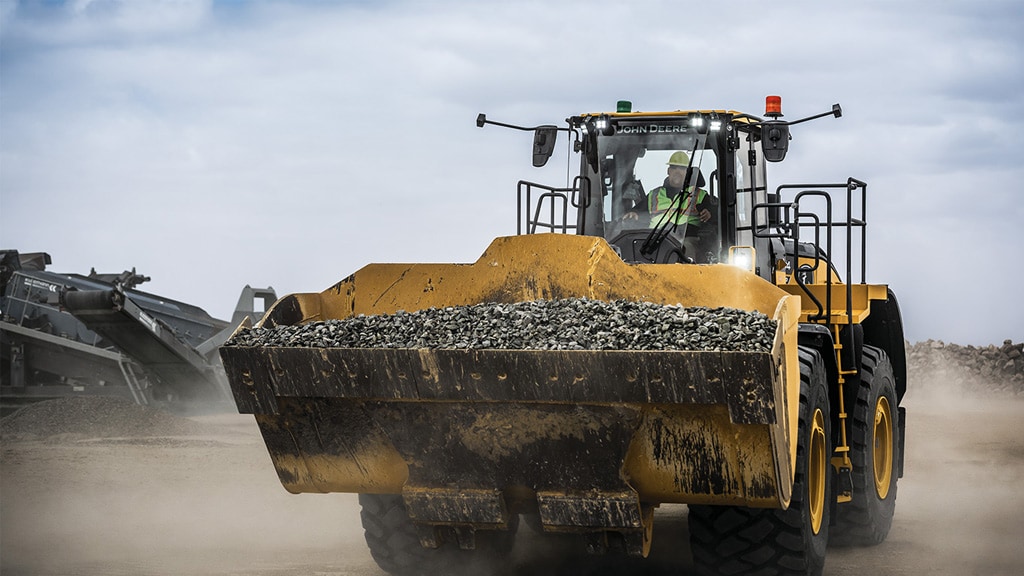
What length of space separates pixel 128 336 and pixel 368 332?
9311mm

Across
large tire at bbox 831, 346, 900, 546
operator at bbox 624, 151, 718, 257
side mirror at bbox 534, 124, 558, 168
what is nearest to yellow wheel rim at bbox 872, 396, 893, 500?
large tire at bbox 831, 346, 900, 546

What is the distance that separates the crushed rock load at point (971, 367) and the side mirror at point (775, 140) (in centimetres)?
1536

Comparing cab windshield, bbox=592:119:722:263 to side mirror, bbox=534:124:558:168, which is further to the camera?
side mirror, bbox=534:124:558:168

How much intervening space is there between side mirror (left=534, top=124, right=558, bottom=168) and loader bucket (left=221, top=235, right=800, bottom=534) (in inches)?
79.5

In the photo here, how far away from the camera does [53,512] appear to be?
9469 millimetres

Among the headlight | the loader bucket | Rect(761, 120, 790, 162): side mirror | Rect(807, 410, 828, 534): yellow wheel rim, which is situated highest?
Rect(761, 120, 790, 162): side mirror

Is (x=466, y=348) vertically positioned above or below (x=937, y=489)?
above

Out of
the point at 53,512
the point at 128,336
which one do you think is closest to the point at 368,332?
the point at 53,512

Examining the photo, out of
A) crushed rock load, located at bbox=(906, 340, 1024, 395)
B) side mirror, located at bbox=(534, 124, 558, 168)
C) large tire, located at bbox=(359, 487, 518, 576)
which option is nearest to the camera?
large tire, located at bbox=(359, 487, 518, 576)

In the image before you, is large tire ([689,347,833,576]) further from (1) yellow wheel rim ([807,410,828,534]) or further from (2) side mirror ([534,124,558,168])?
(2) side mirror ([534,124,558,168])

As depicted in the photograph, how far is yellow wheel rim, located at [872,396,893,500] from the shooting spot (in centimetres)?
808

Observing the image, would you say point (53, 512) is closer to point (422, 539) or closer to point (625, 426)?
point (422, 539)

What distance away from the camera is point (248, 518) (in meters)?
9.12

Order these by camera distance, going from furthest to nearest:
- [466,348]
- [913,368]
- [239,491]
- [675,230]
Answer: [913,368] → [239,491] → [675,230] → [466,348]
